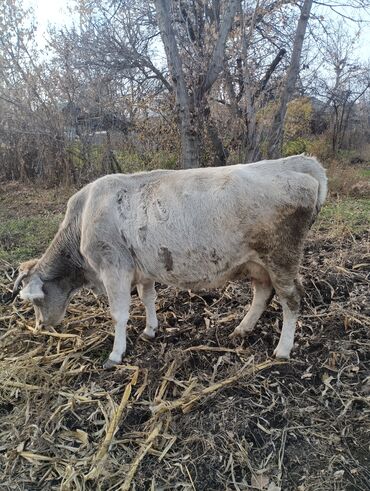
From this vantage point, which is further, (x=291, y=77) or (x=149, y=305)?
(x=291, y=77)

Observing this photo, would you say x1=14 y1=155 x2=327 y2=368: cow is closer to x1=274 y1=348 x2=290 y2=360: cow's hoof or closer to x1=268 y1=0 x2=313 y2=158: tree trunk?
x1=274 y1=348 x2=290 y2=360: cow's hoof

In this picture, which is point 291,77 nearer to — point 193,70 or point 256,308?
point 193,70

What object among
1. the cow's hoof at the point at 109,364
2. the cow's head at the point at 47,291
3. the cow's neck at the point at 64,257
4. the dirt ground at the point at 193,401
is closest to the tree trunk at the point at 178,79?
the dirt ground at the point at 193,401

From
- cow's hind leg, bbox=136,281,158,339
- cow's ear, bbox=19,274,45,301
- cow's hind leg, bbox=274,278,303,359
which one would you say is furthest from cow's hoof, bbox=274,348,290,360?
cow's ear, bbox=19,274,45,301

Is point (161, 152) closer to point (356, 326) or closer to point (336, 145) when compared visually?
point (356, 326)

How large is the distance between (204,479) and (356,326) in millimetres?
2235

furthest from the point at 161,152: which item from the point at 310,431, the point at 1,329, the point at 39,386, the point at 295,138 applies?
the point at 310,431

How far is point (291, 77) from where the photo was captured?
979cm

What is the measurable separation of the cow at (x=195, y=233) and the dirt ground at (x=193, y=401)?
12.4 inches

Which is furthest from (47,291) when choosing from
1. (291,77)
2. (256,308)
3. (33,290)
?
(291,77)

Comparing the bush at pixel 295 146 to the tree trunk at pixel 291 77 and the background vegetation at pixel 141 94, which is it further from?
the tree trunk at pixel 291 77

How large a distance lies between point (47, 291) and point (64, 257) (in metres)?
0.40

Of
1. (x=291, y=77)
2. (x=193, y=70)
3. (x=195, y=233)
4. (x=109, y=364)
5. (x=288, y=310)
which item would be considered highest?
(x=193, y=70)

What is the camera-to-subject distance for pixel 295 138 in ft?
55.6
